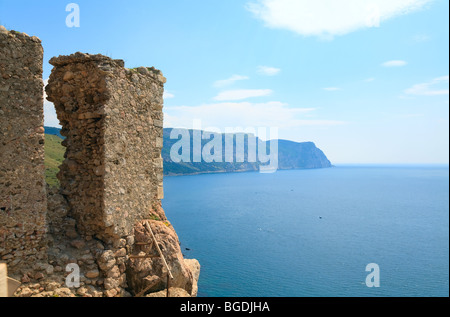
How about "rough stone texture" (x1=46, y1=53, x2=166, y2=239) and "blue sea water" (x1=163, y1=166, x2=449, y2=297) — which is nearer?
"rough stone texture" (x1=46, y1=53, x2=166, y2=239)

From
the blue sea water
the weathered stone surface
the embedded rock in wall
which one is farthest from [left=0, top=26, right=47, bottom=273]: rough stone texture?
the blue sea water

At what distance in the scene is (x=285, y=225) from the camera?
62.7 meters

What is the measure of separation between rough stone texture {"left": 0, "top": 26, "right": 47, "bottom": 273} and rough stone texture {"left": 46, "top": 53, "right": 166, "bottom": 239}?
108 cm

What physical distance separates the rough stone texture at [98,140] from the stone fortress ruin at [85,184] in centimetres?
3

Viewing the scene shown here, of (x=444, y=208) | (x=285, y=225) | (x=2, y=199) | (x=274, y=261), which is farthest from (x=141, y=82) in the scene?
(x=444, y=208)

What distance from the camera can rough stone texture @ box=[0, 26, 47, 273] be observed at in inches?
269

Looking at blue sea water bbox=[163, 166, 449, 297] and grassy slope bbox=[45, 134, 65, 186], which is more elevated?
grassy slope bbox=[45, 134, 65, 186]

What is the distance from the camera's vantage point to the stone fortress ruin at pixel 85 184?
22.9ft

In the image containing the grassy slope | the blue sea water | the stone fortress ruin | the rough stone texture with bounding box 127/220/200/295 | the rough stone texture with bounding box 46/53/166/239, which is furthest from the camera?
the blue sea water

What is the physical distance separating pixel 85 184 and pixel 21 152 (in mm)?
1701

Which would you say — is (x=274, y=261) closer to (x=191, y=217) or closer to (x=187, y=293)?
(x=191, y=217)

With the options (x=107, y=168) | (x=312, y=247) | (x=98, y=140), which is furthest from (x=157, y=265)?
(x=312, y=247)

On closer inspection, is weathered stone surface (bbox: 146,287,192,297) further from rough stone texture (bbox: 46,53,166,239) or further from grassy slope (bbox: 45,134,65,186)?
grassy slope (bbox: 45,134,65,186)
